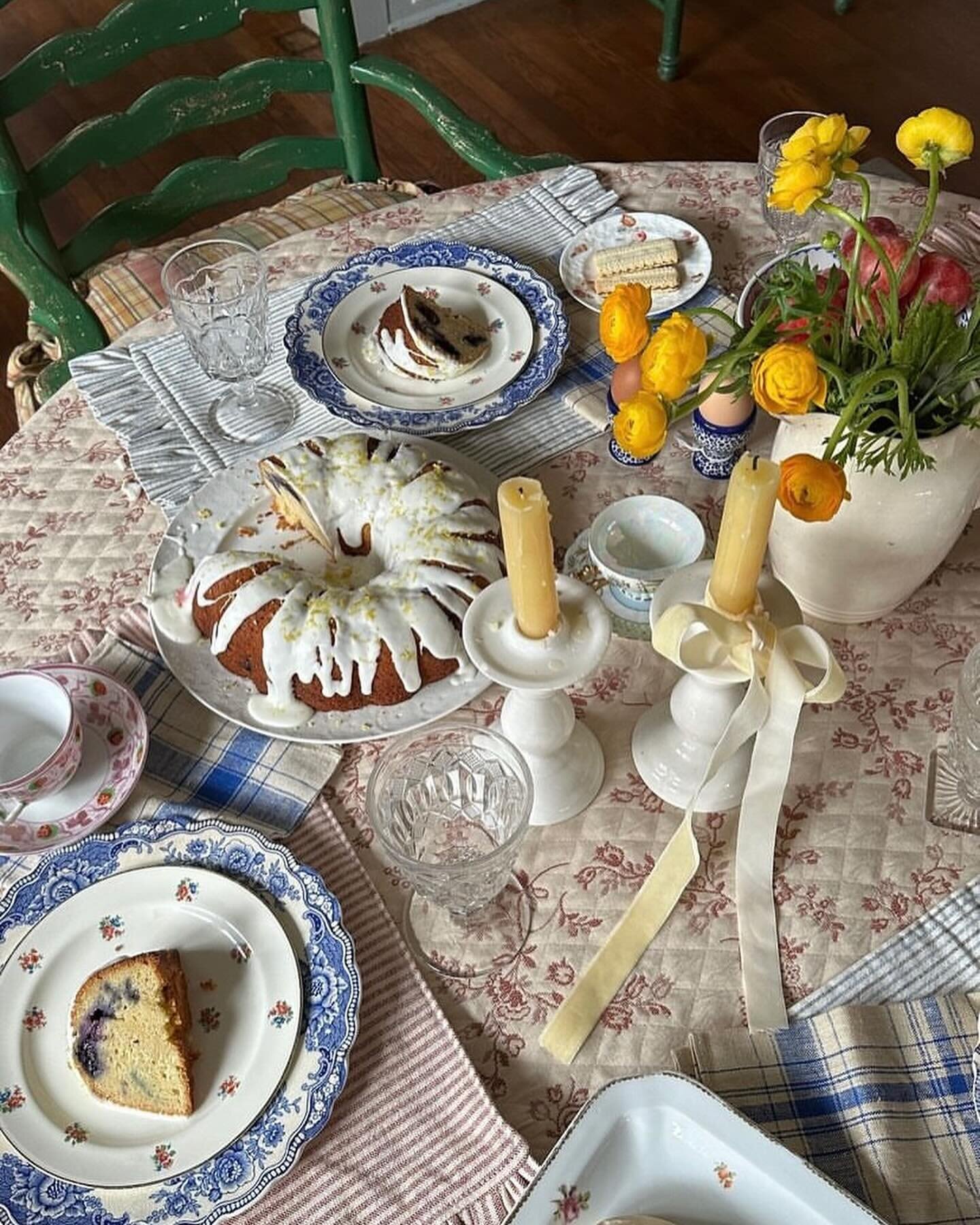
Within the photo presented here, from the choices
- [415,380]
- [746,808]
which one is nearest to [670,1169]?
[746,808]

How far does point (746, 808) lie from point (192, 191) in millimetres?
1254

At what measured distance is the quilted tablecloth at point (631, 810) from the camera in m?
0.73

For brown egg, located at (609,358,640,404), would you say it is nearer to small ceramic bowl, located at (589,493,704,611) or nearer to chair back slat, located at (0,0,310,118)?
small ceramic bowl, located at (589,493,704,611)

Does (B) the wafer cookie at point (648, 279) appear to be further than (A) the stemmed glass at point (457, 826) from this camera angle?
Yes

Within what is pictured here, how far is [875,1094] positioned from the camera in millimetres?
675

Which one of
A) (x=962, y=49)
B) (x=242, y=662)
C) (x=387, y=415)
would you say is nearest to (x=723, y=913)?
(x=242, y=662)

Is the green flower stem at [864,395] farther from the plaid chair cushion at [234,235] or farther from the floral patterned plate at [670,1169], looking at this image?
the plaid chair cushion at [234,235]

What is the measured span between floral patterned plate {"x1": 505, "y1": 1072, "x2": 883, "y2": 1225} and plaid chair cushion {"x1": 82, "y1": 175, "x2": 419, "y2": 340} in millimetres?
1235

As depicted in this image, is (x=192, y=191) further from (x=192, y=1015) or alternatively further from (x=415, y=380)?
(x=192, y=1015)

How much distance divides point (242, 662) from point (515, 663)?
0.93 feet

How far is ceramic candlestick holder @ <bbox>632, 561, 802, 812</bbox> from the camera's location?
2.43ft

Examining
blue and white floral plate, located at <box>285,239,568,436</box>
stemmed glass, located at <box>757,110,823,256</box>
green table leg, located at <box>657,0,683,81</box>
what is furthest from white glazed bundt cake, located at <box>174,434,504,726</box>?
green table leg, located at <box>657,0,683,81</box>

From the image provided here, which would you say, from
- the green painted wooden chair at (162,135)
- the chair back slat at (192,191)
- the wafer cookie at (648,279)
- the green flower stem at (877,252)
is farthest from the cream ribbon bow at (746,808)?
the chair back slat at (192,191)

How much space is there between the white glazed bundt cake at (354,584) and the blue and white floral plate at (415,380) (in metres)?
0.12
